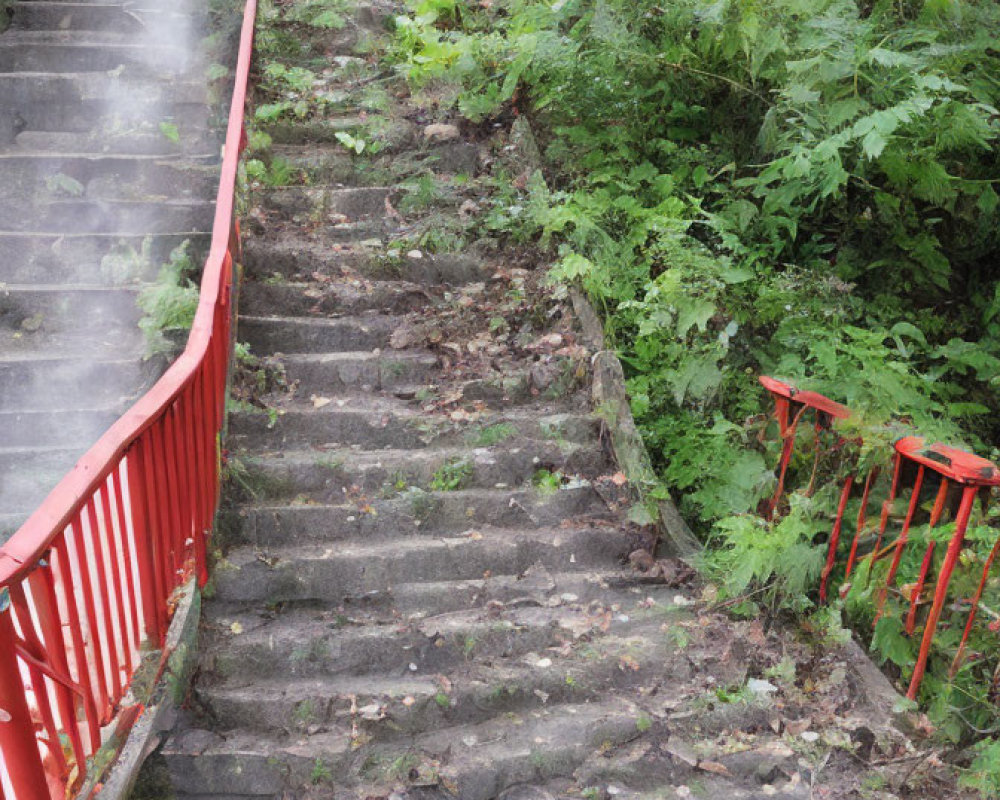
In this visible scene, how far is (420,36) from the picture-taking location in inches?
312

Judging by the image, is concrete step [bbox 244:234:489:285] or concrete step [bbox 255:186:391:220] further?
concrete step [bbox 255:186:391:220]

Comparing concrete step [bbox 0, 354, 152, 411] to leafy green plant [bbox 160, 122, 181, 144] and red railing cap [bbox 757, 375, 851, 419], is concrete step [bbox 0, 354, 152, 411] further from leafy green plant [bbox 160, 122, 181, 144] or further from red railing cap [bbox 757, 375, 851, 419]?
red railing cap [bbox 757, 375, 851, 419]

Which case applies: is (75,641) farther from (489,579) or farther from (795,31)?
(795,31)

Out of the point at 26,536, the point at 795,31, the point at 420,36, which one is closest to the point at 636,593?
the point at 26,536

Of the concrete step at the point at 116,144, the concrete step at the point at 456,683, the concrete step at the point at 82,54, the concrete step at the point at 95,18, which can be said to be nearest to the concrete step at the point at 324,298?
the concrete step at the point at 116,144

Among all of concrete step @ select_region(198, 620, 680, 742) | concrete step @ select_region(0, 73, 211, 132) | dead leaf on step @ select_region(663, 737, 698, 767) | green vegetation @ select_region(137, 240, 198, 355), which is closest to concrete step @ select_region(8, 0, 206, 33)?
concrete step @ select_region(0, 73, 211, 132)

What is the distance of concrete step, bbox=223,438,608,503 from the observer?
192 inches

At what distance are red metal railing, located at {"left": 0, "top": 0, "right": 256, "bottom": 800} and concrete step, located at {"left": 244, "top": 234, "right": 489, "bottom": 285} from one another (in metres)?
1.11

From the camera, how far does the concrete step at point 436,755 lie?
3619 millimetres

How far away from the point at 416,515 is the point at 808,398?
2274 mm

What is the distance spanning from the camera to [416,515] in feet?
15.9

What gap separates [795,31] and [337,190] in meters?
3.57

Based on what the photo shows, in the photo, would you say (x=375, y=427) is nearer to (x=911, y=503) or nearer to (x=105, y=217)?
(x=911, y=503)

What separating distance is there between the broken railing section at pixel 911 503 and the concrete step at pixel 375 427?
4.50ft
